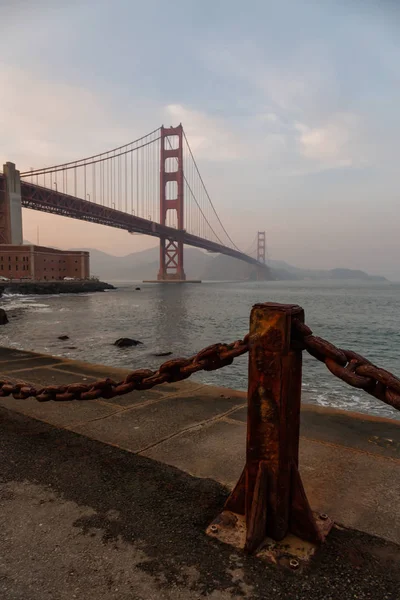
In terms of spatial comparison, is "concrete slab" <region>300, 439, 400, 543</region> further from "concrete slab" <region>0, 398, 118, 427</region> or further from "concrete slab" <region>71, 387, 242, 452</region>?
"concrete slab" <region>0, 398, 118, 427</region>

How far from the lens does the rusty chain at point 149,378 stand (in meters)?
1.69

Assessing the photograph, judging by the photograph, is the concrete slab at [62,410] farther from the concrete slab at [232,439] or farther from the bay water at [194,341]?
the bay water at [194,341]

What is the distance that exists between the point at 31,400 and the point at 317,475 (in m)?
2.61

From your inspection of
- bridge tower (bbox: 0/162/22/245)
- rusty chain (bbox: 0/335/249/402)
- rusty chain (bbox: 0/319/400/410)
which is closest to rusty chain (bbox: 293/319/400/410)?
rusty chain (bbox: 0/319/400/410)

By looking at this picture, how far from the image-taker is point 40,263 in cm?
6284

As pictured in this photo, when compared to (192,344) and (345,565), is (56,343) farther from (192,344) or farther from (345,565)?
(345,565)

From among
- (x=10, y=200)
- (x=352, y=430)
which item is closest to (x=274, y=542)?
(x=352, y=430)

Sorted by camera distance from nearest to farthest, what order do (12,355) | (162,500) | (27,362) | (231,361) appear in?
(231,361)
(162,500)
(27,362)
(12,355)

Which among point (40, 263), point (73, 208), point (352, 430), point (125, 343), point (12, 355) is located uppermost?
point (73, 208)

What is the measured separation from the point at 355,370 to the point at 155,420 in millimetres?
1991

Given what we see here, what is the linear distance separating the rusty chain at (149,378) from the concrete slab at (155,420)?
54 centimetres

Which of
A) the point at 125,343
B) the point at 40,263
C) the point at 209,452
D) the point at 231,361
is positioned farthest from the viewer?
the point at 40,263

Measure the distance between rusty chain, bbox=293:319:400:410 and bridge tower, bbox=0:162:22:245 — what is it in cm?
5966

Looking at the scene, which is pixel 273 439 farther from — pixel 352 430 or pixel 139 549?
pixel 352 430
